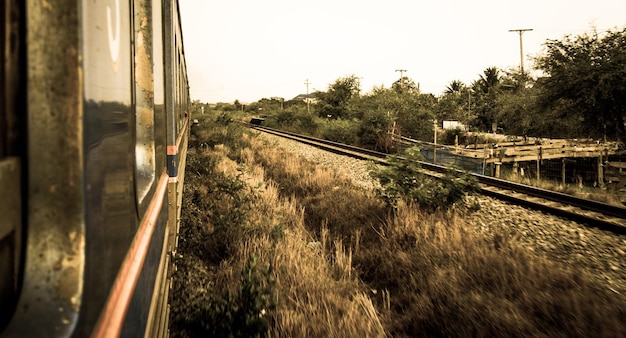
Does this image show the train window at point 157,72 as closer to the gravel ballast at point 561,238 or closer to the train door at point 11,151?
the train door at point 11,151

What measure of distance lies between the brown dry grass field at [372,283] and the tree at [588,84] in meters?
11.8

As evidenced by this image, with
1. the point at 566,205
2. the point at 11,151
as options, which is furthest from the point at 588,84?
the point at 11,151

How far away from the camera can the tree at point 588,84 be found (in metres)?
12.9

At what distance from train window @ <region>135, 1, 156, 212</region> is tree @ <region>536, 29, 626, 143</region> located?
51.4 ft

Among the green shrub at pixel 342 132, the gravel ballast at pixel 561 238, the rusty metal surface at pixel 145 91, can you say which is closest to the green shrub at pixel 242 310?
the rusty metal surface at pixel 145 91

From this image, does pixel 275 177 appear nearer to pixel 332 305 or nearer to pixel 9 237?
pixel 332 305

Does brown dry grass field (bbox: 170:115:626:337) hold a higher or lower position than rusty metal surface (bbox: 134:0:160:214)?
lower

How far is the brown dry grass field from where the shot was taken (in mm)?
2885

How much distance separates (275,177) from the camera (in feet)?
32.1

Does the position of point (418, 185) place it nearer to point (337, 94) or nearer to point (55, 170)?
point (55, 170)

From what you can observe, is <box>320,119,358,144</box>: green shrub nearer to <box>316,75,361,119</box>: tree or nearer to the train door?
<box>316,75,361,119</box>: tree

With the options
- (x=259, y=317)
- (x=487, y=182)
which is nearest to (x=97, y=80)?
(x=259, y=317)

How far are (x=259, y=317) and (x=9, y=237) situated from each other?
7.82 feet

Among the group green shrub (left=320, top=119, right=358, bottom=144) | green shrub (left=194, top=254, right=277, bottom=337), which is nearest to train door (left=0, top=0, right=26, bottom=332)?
green shrub (left=194, top=254, right=277, bottom=337)
